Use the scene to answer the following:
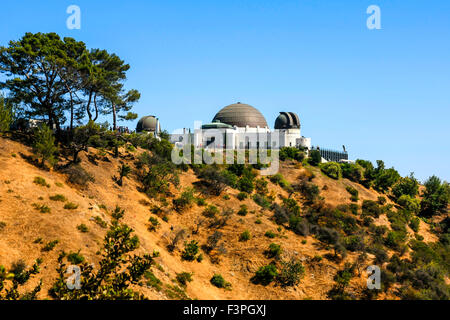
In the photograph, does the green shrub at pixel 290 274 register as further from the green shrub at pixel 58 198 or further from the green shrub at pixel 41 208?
the green shrub at pixel 41 208

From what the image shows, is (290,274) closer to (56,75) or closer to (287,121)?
(56,75)

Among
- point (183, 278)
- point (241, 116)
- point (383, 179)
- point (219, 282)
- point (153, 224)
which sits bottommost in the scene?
point (219, 282)

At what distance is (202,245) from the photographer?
33250mm

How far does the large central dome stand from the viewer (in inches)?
3189

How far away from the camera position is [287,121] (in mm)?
82125

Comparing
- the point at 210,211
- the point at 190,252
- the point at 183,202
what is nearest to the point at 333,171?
the point at 210,211

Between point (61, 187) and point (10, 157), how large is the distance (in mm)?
6310

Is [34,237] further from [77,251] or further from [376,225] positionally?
[376,225]

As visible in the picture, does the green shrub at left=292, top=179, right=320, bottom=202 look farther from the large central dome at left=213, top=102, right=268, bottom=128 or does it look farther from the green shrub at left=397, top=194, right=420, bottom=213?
the large central dome at left=213, top=102, right=268, bottom=128

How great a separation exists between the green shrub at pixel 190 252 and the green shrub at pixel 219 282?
9.19 ft

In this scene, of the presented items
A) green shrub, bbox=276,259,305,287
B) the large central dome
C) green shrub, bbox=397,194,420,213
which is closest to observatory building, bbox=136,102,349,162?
the large central dome

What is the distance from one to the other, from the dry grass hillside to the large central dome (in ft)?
131

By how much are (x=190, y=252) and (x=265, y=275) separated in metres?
7.13

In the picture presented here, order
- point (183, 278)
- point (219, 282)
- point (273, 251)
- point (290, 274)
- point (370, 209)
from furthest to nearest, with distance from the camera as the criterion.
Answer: point (370, 209) < point (273, 251) < point (290, 274) < point (219, 282) < point (183, 278)
